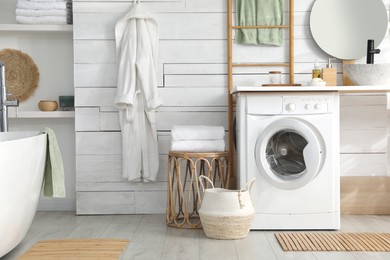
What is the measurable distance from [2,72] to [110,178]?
1.10m

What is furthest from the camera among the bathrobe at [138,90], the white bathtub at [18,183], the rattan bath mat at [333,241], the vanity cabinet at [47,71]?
the vanity cabinet at [47,71]

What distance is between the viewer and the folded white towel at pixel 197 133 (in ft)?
13.4

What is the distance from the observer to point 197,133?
4082 millimetres

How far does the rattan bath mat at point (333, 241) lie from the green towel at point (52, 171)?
1.29 metres

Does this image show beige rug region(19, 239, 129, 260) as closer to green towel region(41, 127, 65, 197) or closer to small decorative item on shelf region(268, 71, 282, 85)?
green towel region(41, 127, 65, 197)

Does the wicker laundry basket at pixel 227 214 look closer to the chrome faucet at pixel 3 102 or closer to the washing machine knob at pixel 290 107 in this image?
the washing machine knob at pixel 290 107

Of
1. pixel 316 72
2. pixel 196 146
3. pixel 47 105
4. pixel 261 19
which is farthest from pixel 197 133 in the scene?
pixel 47 105

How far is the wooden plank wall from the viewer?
4.54 meters

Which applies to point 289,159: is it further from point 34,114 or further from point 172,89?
point 34,114

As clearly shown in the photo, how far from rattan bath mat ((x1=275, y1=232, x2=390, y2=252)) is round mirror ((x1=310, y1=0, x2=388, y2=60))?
4.46ft

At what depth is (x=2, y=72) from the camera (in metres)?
4.01

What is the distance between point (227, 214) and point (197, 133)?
0.65 metres

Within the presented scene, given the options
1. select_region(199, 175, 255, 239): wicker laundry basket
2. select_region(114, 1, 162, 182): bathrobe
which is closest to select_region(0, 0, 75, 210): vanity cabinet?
select_region(114, 1, 162, 182): bathrobe

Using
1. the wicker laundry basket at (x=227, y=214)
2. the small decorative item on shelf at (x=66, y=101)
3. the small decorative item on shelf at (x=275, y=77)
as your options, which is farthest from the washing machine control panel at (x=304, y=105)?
the small decorative item on shelf at (x=66, y=101)
